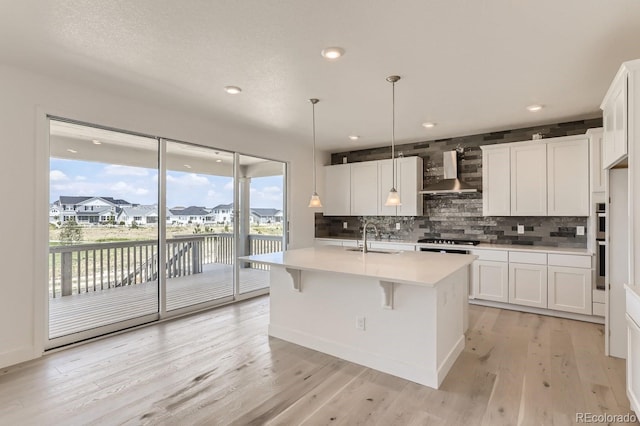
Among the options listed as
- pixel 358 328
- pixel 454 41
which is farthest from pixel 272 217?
pixel 454 41

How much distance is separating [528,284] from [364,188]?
293 centimetres

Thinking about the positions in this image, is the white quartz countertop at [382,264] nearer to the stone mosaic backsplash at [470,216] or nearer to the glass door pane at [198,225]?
the glass door pane at [198,225]

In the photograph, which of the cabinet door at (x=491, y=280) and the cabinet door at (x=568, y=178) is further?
the cabinet door at (x=491, y=280)

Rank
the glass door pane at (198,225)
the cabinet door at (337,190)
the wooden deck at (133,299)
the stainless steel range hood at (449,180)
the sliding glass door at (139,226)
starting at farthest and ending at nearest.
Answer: the cabinet door at (337,190)
the stainless steel range hood at (449,180)
the glass door pane at (198,225)
the wooden deck at (133,299)
the sliding glass door at (139,226)

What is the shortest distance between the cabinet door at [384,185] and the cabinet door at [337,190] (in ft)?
2.04

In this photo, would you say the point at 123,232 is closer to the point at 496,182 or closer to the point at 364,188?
the point at 364,188

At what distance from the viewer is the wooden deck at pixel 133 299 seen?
355cm

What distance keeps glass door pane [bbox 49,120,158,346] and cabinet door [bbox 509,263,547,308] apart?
15.0 feet

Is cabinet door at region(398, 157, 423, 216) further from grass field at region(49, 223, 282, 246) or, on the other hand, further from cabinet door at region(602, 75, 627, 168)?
grass field at region(49, 223, 282, 246)

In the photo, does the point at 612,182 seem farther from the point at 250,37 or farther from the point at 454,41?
the point at 250,37

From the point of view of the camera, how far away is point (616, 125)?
2635mm

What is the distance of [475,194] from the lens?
5.21 meters

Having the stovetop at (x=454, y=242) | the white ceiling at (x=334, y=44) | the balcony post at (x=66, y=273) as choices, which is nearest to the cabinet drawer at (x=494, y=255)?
the stovetop at (x=454, y=242)

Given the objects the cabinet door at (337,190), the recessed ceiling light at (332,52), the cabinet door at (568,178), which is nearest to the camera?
the recessed ceiling light at (332,52)
